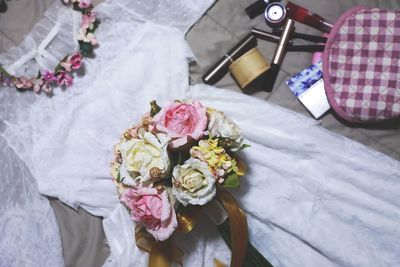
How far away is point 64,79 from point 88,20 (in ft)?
0.41

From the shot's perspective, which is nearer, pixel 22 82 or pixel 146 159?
pixel 146 159

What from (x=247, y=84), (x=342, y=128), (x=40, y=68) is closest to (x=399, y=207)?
(x=342, y=128)

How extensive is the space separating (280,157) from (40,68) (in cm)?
50

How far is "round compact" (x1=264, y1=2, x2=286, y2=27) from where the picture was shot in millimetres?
848

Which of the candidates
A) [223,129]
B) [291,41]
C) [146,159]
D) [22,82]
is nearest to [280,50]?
[291,41]

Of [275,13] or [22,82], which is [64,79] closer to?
[22,82]

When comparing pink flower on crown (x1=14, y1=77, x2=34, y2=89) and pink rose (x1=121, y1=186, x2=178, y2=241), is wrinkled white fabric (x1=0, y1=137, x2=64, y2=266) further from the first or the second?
pink rose (x1=121, y1=186, x2=178, y2=241)

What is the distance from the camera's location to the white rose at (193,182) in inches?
23.3

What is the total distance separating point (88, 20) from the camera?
2.75 ft

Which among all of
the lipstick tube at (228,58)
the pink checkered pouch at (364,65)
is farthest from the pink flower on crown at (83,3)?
the pink checkered pouch at (364,65)

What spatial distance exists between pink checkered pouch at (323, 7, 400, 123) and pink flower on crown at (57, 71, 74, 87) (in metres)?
0.50

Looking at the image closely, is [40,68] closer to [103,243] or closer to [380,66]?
[103,243]

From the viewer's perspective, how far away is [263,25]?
0.87 metres

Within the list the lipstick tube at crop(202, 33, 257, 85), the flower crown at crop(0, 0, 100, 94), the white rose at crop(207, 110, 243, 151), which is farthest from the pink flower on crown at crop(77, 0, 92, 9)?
the white rose at crop(207, 110, 243, 151)
